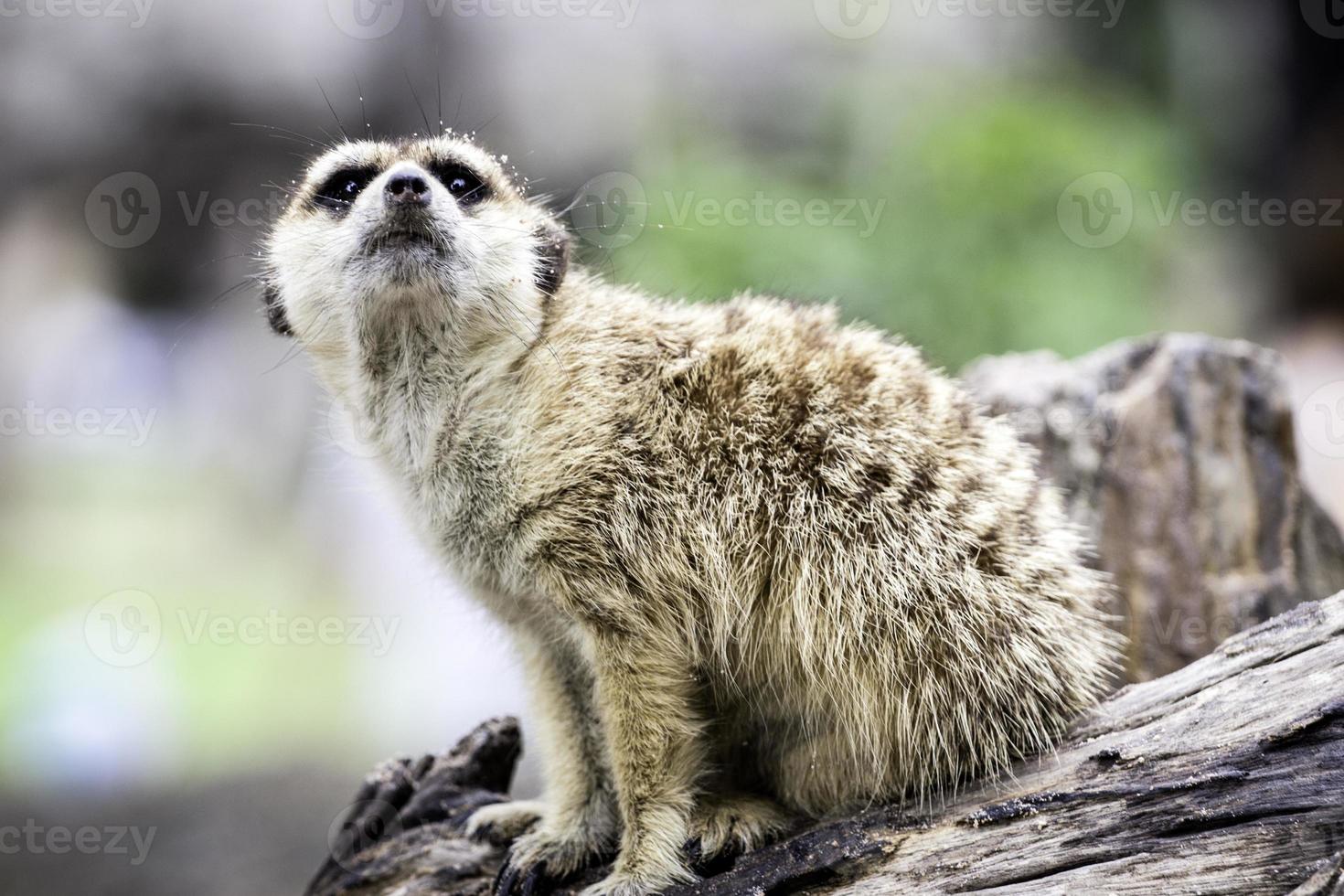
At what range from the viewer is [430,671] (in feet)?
25.7

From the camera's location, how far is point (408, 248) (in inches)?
114

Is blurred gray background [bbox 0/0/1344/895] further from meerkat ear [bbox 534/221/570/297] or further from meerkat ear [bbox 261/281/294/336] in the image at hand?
meerkat ear [bbox 534/221/570/297]

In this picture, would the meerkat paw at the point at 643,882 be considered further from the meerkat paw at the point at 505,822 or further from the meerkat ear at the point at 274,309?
the meerkat ear at the point at 274,309

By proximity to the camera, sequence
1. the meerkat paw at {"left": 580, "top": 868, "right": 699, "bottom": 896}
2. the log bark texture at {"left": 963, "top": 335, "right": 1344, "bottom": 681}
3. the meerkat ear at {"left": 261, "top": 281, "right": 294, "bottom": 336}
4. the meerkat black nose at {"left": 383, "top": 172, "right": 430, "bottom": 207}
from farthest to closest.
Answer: the log bark texture at {"left": 963, "top": 335, "right": 1344, "bottom": 681} < the meerkat ear at {"left": 261, "top": 281, "right": 294, "bottom": 336} < the meerkat black nose at {"left": 383, "top": 172, "right": 430, "bottom": 207} < the meerkat paw at {"left": 580, "top": 868, "right": 699, "bottom": 896}

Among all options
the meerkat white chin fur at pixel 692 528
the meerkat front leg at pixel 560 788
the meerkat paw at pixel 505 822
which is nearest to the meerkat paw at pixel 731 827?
the meerkat white chin fur at pixel 692 528

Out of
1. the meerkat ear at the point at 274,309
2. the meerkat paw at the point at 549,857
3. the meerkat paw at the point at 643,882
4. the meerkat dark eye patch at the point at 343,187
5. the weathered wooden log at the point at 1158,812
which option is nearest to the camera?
the weathered wooden log at the point at 1158,812

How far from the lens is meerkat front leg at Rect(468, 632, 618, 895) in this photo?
298 cm

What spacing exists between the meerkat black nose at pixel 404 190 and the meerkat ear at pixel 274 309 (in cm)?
70

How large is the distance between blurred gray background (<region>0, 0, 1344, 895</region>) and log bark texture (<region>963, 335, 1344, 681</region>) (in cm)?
175

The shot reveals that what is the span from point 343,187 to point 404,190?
0.49 m

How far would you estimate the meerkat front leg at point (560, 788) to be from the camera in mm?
2980

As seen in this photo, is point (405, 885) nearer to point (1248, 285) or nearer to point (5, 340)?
point (5, 340)

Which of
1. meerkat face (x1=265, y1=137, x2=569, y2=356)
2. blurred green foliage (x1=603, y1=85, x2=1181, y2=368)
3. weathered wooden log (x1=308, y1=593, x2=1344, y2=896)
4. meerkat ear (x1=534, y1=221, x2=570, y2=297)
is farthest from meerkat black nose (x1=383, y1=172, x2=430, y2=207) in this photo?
blurred green foliage (x1=603, y1=85, x2=1181, y2=368)

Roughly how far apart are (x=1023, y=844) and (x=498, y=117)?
7929 mm
